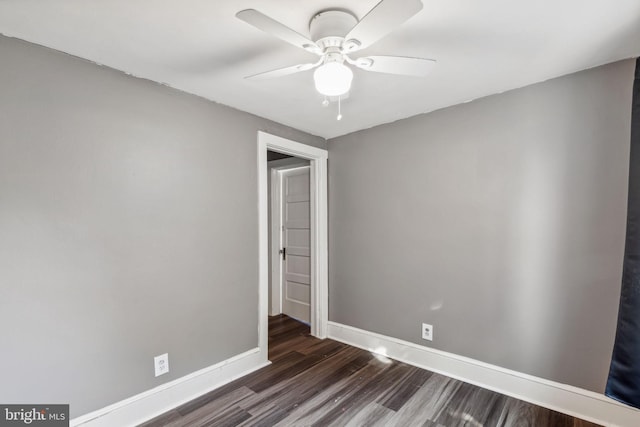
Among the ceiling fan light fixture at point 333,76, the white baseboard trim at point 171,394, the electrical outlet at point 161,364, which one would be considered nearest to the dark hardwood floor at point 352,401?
the white baseboard trim at point 171,394

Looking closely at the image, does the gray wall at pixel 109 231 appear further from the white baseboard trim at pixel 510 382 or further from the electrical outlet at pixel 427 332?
the electrical outlet at pixel 427 332

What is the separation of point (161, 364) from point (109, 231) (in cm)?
95

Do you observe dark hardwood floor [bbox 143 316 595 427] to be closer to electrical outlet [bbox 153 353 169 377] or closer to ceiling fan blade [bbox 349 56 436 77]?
electrical outlet [bbox 153 353 169 377]

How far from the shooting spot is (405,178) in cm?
272

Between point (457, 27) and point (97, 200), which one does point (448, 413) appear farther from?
point (97, 200)

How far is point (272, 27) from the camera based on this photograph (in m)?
1.18

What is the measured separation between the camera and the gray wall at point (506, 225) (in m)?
1.83

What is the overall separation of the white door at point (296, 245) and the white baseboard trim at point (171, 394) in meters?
1.33

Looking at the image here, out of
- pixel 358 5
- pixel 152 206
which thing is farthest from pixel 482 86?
pixel 152 206

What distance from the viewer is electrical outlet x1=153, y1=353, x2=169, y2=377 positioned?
1.99 meters
